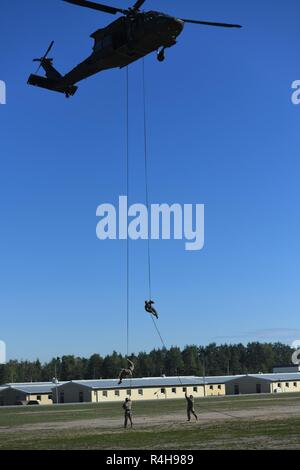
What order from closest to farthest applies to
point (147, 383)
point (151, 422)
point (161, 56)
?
point (161, 56), point (151, 422), point (147, 383)

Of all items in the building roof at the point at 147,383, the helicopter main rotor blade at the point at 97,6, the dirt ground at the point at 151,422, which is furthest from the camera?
the building roof at the point at 147,383

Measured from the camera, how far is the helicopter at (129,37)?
863 inches

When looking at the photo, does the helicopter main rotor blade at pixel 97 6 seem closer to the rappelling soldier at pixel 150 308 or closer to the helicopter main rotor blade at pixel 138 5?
the helicopter main rotor blade at pixel 138 5

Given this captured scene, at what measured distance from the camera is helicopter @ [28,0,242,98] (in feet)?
71.9

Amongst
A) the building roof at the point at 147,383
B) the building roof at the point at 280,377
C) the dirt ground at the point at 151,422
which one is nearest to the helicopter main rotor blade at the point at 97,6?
the dirt ground at the point at 151,422

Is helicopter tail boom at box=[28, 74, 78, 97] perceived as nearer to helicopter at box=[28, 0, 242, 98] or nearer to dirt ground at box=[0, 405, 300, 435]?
helicopter at box=[28, 0, 242, 98]

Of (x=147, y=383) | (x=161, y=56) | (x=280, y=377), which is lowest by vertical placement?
(x=147, y=383)

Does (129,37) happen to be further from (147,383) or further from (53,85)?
(147,383)

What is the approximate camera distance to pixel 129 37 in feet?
75.5

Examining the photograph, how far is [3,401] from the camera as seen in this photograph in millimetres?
118250

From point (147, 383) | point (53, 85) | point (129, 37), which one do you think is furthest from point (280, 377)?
point (129, 37)

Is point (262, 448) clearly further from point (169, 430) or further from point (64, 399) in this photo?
point (64, 399)

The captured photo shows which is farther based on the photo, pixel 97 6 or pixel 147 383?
pixel 147 383
